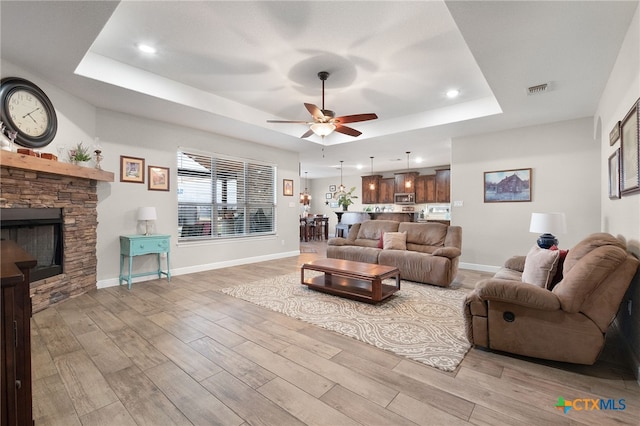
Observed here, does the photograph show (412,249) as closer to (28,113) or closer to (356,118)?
(356,118)

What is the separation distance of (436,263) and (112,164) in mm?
5077

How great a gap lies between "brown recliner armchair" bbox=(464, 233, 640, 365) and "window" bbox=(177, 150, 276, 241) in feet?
15.7

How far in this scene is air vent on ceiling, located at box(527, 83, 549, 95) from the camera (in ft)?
11.2

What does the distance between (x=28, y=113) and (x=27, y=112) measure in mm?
15

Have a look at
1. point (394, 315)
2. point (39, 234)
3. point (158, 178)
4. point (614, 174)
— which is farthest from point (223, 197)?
point (614, 174)

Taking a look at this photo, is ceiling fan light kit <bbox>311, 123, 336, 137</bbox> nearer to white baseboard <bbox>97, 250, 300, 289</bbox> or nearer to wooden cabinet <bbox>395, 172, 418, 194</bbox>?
white baseboard <bbox>97, 250, 300, 289</bbox>

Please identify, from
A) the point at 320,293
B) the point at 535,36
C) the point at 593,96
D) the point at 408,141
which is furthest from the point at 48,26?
the point at 593,96

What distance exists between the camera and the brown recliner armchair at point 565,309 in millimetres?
1978

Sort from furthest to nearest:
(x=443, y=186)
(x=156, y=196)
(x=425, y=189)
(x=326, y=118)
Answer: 1. (x=425, y=189)
2. (x=443, y=186)
3. (x=156, y=196)
4. (x=326, y=118)

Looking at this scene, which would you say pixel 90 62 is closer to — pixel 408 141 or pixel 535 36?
pixel 535 36

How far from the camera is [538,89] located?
3498 millimetres

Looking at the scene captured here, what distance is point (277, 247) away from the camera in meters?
6.85

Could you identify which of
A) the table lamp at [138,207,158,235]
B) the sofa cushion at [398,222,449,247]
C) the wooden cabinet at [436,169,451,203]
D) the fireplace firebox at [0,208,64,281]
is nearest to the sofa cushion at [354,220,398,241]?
the sofa cushion at [398,222,449,247]

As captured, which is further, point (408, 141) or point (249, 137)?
point (408, 141)
